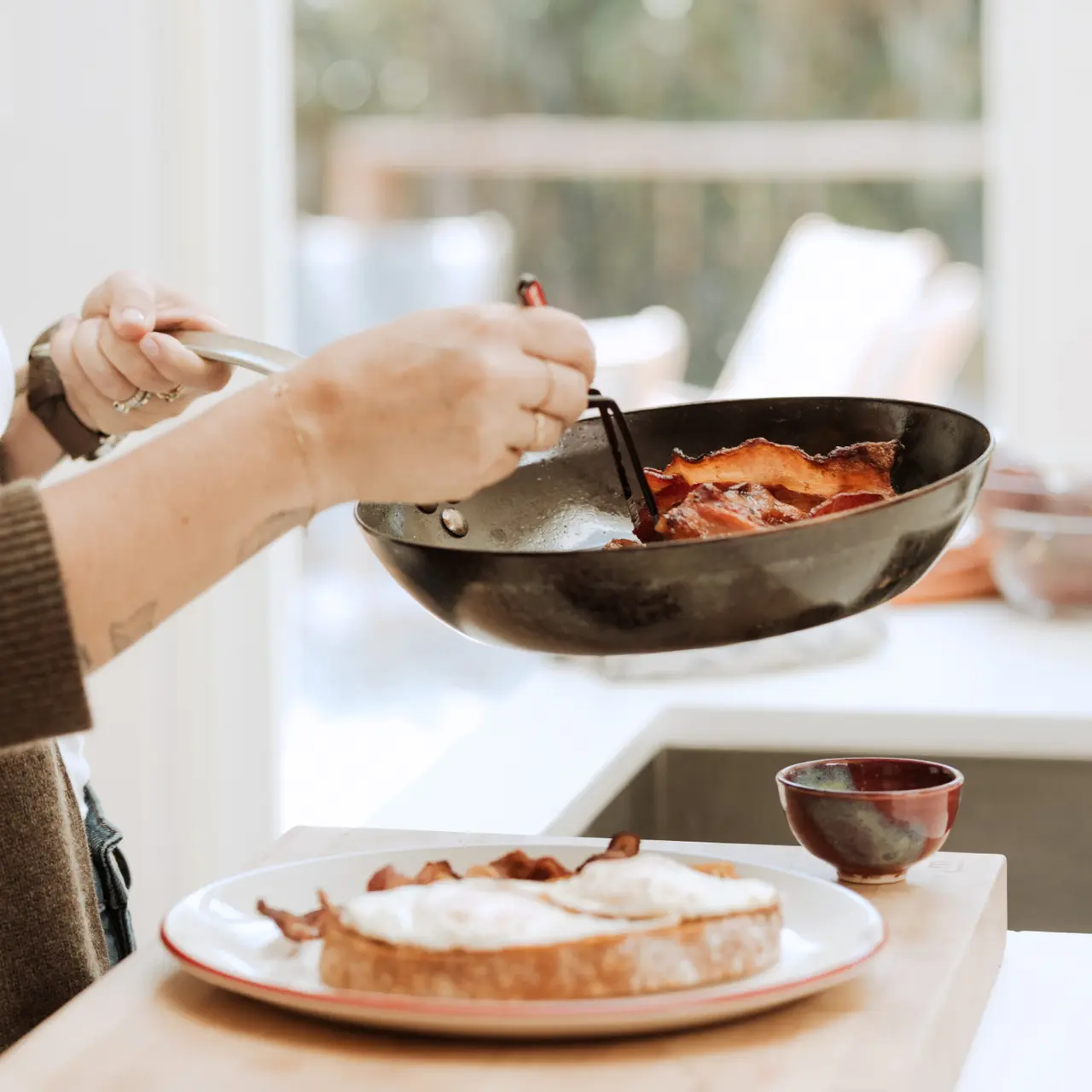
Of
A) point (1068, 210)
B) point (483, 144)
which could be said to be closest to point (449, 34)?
point (483, 144)

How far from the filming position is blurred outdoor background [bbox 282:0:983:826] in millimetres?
4184

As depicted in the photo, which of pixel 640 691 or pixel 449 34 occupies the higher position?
pixel 449 34

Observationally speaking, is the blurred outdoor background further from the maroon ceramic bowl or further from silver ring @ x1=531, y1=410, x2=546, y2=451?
silver ring @ x1=531, y1=410, x2=546, y2=451

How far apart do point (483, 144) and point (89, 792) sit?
174 inches

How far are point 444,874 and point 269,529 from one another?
208mm

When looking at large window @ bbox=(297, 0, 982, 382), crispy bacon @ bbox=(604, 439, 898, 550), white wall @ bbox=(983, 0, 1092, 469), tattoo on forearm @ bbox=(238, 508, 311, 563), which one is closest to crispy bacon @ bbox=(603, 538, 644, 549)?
crispy bacon @ bbox=(604, 439, 898, 550)

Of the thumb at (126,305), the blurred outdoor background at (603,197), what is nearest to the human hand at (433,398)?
the thumb at (126,305)

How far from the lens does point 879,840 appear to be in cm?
91

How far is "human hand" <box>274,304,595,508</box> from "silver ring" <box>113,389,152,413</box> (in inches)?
16.4

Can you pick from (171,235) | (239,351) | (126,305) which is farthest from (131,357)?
(171,235)

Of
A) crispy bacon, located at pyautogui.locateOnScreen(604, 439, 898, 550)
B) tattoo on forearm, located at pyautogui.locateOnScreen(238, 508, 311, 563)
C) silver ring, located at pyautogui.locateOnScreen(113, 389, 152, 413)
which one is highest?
silver ring, located at pyautogui.locateOnScreen(113, 389, 152, 413)

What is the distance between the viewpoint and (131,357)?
42.6 inches

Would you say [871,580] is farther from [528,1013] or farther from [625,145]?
[625,145]

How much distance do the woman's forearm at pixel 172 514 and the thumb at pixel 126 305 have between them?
0.34 meters
